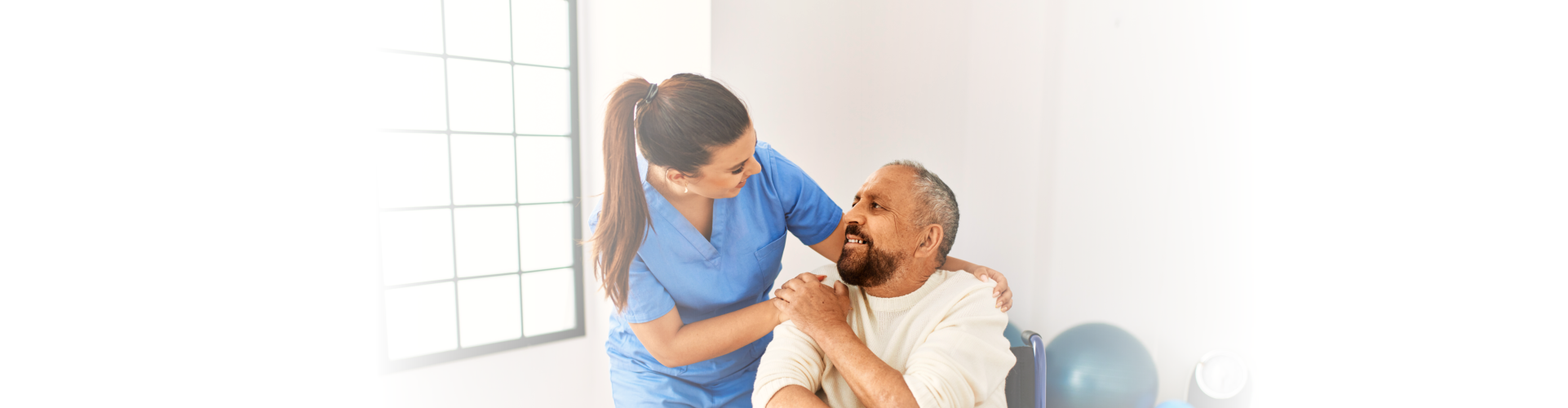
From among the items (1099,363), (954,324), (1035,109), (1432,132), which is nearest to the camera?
(1432,132)

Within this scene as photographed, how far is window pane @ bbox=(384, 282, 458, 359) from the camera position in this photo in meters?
1.85

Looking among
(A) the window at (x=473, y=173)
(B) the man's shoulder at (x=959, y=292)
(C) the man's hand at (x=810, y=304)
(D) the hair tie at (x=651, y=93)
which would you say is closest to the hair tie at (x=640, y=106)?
(D) the hair tie at (x=651, y=93)

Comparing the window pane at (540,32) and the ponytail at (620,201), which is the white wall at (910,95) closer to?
the window pane at (540,32)

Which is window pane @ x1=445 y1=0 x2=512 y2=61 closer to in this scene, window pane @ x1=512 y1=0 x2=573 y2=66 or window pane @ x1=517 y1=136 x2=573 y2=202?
window pane @ x1=512 y1=0 x2=573 y2=66

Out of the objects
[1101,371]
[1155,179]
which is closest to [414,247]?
[1101,371]

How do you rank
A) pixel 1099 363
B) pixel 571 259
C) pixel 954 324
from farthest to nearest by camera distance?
pixel 571 259
pixel 1099 363
pixel 954 324

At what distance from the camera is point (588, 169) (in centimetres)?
191

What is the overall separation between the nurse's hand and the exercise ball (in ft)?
1.09

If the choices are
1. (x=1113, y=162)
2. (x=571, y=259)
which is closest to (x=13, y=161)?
(x=571, y=259)

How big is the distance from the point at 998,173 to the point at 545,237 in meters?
1.56

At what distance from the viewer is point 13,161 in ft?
3.97

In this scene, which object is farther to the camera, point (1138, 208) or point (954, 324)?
point (1138, 208)

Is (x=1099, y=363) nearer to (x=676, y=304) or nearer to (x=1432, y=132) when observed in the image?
(x=1432, y=132)

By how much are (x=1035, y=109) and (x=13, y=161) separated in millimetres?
2304
